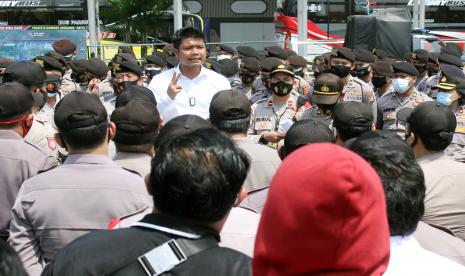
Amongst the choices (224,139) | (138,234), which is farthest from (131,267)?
(224,139)

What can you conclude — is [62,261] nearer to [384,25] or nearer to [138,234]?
[138,234]

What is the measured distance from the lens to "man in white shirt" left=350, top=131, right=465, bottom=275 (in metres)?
2.02

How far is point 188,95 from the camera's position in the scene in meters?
5.43

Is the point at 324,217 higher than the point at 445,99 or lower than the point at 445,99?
higher

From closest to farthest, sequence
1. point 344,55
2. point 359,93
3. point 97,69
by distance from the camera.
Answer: point 359,93, point 344,55, point 97,69

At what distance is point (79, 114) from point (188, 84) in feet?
7.74

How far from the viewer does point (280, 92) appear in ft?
22.0

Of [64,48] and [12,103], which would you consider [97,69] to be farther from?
[12,103]

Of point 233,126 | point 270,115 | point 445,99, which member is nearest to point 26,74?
point 270,115

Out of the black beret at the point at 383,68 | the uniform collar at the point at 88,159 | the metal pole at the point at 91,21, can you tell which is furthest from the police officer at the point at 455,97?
the metal pole at the point at 91,21

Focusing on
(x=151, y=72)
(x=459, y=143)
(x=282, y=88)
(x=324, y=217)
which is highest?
(x=324, y=217)

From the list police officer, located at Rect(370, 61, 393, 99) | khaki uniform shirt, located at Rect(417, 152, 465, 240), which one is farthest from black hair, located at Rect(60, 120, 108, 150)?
police officer, located at Rect(370, 61, 393, 99)

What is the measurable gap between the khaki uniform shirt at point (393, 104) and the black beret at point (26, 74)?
3.83m

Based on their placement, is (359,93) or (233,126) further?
(359,93)
